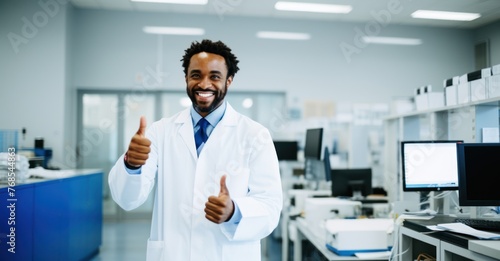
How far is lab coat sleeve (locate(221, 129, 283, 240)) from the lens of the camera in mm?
1112

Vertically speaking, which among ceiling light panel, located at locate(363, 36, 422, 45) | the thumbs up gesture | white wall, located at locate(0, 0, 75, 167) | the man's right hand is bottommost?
the thumbs up gesture

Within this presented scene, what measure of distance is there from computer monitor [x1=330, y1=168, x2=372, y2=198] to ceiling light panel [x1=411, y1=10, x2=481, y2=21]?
12.0ft

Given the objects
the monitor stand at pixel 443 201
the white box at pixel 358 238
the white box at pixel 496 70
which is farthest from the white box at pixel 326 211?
the white box at pixel 496 70

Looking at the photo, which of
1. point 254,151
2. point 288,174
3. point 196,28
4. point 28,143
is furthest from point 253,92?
point 254,151

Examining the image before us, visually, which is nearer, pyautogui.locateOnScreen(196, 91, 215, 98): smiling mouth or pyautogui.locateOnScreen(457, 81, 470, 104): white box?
pyautogui.locateOnScreen(196, 91, 215, 98): smiling mouth

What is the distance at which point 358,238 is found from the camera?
6.30 feet

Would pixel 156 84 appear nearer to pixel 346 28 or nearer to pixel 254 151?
pixel 346 28

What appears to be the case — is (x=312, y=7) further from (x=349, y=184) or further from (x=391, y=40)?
(x=349, y=184)

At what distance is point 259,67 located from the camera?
5.55m

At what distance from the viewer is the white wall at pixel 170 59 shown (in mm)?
4805

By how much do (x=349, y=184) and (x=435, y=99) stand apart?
3.07 ft

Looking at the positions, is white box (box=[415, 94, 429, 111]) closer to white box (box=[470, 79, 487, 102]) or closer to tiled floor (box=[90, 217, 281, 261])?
white box (box=[470, 79, 487, 102])

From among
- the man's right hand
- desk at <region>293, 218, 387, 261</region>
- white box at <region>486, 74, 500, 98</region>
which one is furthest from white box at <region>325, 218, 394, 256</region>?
the man's right hand

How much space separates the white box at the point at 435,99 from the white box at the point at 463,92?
0.22 meters
